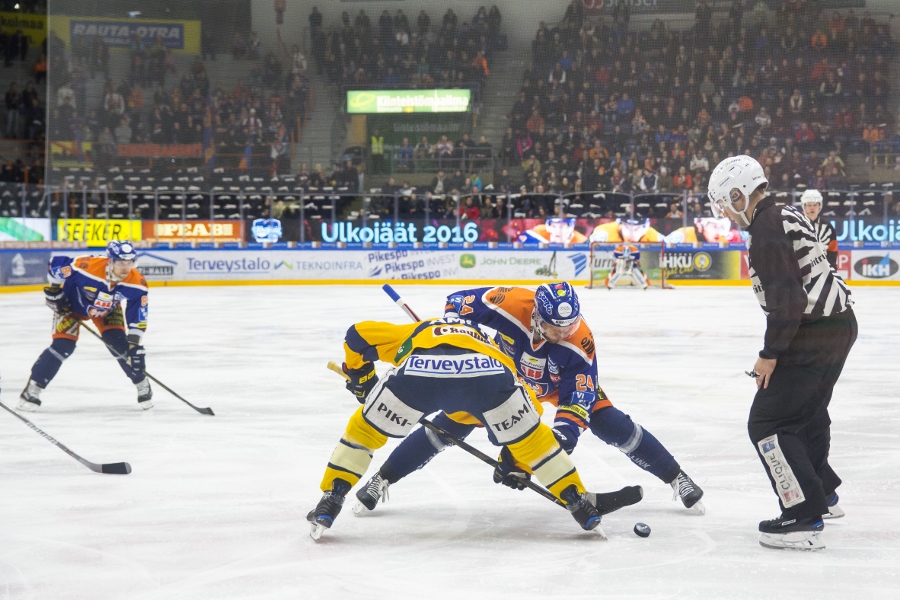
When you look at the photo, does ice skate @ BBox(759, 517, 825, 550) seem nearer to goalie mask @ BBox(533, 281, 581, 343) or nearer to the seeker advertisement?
goalie mask @ BBox(533, 281, 581, 343)

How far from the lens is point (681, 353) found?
904 centimetres

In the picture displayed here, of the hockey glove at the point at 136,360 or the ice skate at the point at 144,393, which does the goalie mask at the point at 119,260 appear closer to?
the hockey glove at the point at 136,360

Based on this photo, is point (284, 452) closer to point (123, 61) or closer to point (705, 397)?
point (705, 397)

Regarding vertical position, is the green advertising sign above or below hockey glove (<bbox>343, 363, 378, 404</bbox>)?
above

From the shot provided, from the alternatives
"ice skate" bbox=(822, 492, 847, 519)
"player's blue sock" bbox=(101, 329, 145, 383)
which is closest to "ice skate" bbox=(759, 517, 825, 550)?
"ice skate" bbox=(822, 492, 847, 519)

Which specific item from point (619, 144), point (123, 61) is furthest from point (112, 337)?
point (123, 61)

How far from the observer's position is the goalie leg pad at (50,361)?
648cm

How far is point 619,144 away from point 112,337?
16.7 meters

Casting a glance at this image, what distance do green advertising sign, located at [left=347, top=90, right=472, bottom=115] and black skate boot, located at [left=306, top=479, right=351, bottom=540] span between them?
1967 cm

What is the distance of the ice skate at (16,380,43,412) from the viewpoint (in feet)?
21.0

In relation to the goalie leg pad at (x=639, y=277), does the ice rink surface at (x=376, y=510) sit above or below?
above

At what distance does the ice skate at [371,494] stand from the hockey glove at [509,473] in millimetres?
425

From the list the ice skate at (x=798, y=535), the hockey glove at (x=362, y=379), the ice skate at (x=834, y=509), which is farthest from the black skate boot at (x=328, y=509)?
the ice skate at (x=834, y=509)

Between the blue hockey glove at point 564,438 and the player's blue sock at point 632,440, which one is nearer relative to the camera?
the blue hockey glove at point 564,438
